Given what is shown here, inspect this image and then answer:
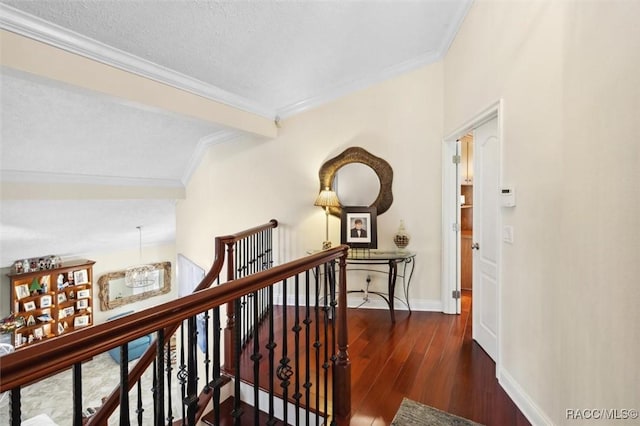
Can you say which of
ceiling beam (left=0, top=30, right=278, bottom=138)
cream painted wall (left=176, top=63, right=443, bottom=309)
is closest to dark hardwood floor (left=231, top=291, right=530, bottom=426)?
cream painted wall (left=176, top=63, right=443, bottom=309)

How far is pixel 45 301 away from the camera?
6348mm

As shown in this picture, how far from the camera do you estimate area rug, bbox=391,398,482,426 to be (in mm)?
1812

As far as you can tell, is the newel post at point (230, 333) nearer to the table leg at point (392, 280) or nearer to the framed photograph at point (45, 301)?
the table leg at point (392, 280)

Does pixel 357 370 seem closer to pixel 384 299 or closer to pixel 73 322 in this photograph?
pixel 384 299

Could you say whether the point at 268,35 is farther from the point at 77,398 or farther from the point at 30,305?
the point at 30,305

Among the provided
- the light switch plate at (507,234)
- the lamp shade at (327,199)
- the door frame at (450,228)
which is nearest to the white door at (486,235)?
the light switch plate at (507,234)

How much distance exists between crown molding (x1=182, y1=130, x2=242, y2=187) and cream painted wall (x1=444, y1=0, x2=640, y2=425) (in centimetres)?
349

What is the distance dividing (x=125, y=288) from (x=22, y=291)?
7.02 feet

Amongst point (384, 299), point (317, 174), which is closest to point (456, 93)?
point (317, 174)

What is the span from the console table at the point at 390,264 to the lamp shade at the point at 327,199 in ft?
1.99

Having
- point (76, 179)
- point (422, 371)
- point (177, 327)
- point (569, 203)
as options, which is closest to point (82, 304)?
point (76, 179)

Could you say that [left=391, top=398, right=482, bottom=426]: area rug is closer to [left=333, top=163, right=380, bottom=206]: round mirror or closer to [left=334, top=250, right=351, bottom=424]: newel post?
[left=334, top=250, right=351, bottom=424]: newel post

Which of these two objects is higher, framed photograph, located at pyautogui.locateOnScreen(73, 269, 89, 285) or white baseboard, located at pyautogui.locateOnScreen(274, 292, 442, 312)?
white baseboard, located at pyautogui.locateOnScreen(274, 292, 442, 312)

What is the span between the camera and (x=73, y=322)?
22.7 ft
